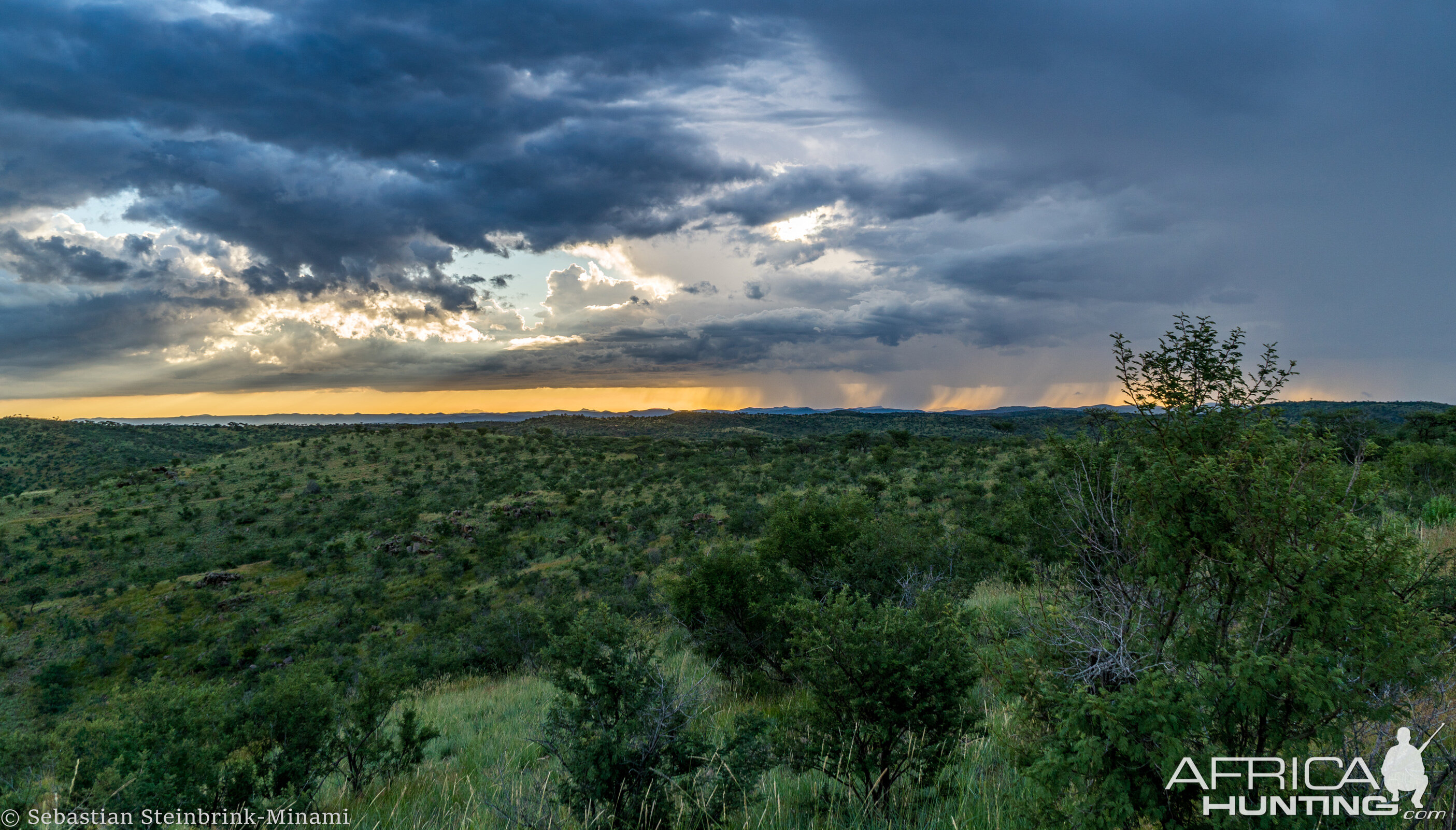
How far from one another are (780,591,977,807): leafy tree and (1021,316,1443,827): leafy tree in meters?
1.28

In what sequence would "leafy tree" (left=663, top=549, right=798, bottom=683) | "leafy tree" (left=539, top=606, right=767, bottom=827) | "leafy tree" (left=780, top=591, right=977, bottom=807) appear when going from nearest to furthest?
"leafy tree" (left=539, top=606, right=767, bottom=827)
"leafy tree" (left=780, top=591, right=977, bottom=807)
"leafy tree" (left=663, top=549, right=798, bottom=683)

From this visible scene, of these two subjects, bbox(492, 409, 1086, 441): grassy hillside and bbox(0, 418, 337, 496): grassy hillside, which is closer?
bbox(0, 418, 337, 496): grassy hillside

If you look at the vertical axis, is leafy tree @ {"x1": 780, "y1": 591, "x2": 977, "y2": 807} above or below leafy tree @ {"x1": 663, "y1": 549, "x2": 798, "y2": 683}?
above

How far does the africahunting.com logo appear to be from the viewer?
313 cm

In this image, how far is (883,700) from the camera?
18.2ft

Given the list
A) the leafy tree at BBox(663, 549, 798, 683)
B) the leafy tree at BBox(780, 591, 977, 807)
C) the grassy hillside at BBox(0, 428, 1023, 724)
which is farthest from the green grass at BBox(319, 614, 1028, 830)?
the grassy hillside at BBox(0, 428, 1023, 724)

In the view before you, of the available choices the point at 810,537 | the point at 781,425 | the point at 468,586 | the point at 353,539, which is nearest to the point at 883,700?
the point at 810,537

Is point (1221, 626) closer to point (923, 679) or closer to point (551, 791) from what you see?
point (923, 679)

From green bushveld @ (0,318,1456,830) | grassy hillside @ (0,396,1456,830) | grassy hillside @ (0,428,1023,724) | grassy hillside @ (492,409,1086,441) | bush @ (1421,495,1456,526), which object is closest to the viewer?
green bushveld @ (0,318,1456,830)

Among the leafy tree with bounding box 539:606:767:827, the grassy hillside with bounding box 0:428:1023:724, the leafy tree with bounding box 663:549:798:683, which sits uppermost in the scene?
the leafy tree with bounding box 539:606:767:827

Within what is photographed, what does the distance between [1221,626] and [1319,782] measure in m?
0.89

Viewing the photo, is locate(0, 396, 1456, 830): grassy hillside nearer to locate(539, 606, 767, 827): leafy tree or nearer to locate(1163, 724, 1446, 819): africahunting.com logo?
locate(539, 606, 767, 827): leafy tree

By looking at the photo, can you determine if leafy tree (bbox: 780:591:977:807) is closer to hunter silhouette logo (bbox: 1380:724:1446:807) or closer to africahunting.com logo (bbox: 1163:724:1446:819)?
africahunting.com logo (bbox: 1163:724:1446:819)

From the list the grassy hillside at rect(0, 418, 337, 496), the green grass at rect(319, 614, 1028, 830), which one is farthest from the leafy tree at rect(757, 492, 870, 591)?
the grassy hillside at rect(0, 418, 337, 496)
